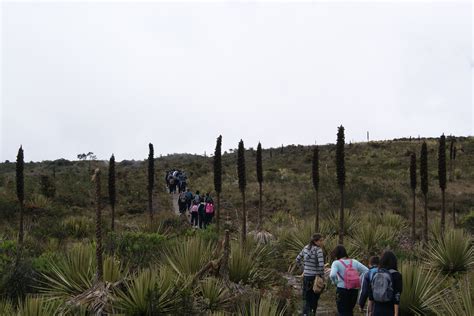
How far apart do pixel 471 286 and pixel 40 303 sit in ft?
22.4

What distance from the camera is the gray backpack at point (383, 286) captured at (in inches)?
247

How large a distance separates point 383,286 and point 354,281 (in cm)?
94

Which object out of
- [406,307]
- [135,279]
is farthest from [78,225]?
[406,307]

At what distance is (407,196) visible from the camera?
99.1 feet

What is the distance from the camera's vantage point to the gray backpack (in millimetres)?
6270

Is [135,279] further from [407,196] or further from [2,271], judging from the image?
[407,196]

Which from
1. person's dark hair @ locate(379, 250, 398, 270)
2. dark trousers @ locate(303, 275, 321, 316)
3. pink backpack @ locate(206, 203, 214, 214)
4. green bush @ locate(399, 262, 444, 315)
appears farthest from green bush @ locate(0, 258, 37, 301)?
pink backpack @ locate(206, 203, 214, 214)

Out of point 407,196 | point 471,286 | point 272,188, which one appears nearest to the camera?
point 471,286

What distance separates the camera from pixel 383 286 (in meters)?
6.28

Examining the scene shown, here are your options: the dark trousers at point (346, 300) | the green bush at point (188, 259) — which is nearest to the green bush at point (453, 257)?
the dark trousers at point (346, 300)

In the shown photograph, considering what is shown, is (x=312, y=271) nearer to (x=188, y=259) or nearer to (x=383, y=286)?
(x=383, y=286)

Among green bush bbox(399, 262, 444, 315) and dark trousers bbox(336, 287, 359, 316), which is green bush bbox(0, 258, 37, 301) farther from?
green bush bbox(399, 262, 444, 315)

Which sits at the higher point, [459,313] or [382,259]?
[382,259]

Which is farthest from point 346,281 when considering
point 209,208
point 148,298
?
point 209,208
